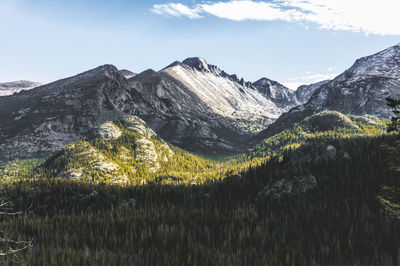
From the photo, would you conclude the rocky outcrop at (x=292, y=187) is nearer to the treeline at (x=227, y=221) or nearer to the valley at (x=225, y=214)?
the valley at (x=225, y=214)

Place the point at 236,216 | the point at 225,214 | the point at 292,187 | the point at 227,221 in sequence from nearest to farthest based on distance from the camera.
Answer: the point at 227,221 < the point at 236,216 < the point at 225,214 < the point at 292,187

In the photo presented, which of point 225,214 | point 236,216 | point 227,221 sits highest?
point 236,216

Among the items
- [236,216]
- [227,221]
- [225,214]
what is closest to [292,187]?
[225,214]

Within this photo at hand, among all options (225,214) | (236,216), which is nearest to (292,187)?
(225,214)

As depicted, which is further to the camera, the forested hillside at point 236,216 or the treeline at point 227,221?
the treeline at point 227,221

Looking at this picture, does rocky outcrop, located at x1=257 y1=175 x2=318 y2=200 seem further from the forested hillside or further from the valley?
the valley

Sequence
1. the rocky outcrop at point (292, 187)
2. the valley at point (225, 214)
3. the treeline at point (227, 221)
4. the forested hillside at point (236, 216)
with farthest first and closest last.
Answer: the rocky outcrop at point (292, 187)
the treeline at point (227, 221)
the forested hillside at point (236, 216)
the valley at point (225, 214)

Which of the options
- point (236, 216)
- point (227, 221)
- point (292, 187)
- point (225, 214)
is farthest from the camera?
point (292, 187)

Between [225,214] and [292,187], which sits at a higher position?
[292,187]

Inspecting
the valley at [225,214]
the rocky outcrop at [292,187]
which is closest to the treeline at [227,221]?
the valley at [225,214]

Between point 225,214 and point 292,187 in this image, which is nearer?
point 225,214

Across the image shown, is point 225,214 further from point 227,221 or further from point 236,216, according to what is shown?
point 227,221

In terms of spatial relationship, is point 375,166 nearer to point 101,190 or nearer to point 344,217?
point 344,217

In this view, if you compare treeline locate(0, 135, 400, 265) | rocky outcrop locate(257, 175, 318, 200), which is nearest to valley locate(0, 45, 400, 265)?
treeline locate(0, 135, 400, 265)
